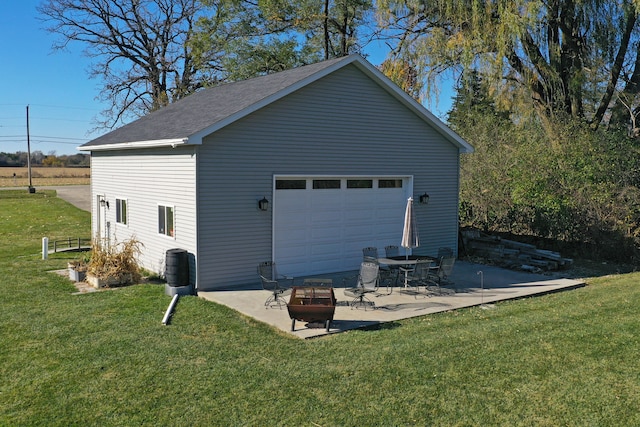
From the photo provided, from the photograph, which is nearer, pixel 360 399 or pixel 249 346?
pixel 360 399

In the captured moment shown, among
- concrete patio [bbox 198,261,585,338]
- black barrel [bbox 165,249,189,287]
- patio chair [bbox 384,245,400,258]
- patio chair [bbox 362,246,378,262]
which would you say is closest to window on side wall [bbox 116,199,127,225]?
black barrel [bbox 165,249,189,287]

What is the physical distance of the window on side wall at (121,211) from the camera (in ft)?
48.3

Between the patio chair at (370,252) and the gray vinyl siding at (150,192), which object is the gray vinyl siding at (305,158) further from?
the patio chair at (370,252)

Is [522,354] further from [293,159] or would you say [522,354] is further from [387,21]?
[387,21]

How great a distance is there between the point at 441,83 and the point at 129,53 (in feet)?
74.6

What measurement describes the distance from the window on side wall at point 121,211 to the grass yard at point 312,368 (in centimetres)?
475

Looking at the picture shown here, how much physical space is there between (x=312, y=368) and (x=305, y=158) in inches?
254

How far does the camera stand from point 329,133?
501 inches

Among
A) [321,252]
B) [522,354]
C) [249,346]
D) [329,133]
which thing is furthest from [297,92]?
[522,354]

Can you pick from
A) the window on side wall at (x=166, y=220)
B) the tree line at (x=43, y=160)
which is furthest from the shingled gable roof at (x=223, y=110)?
the tree line at (x=43, y=160)

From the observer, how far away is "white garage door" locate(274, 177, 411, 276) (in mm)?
12273

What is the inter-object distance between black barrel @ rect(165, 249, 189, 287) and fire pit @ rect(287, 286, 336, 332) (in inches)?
116

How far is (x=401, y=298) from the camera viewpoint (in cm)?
1071

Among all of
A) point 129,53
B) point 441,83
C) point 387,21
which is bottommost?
point 441,83
